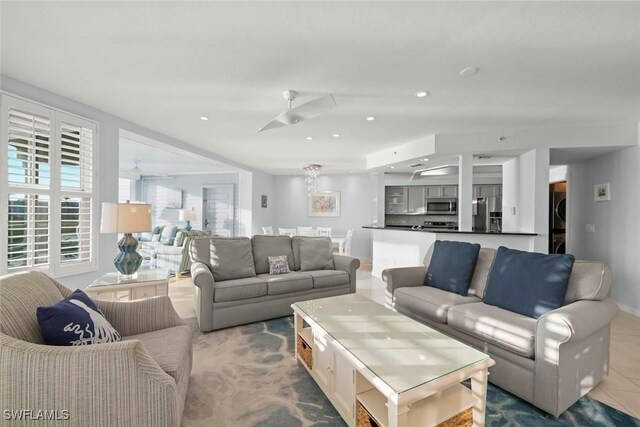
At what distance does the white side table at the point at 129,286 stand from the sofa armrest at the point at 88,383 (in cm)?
153

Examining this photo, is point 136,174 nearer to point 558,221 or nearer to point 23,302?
point 23,302

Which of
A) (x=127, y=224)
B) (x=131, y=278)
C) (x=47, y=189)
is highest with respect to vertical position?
(x=47, y=189)

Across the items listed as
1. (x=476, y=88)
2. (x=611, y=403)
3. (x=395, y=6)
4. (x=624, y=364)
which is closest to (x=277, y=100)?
(x=395, y=6)

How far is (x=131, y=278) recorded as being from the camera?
2707 millimetres

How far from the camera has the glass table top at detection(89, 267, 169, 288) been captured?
2.56 meters

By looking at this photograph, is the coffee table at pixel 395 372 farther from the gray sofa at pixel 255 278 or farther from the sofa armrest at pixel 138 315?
the gray sofa at pixel 255 278

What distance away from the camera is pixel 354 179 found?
7977mm

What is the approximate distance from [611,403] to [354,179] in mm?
6588

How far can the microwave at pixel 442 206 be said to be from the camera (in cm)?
748

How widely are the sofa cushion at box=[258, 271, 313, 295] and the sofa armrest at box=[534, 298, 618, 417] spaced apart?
2335 millimetres

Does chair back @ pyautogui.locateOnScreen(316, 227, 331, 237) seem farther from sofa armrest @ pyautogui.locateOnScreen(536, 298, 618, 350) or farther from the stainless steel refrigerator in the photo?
sofa armrest @ pyautogui.locateOnScreen(536, 298, 618, 350)

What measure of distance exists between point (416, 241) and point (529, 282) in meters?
2.48

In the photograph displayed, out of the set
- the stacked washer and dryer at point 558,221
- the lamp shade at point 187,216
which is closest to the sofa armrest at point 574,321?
the stacked washer and dryer at point 558,221

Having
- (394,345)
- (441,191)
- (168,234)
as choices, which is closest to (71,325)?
(394,345)
